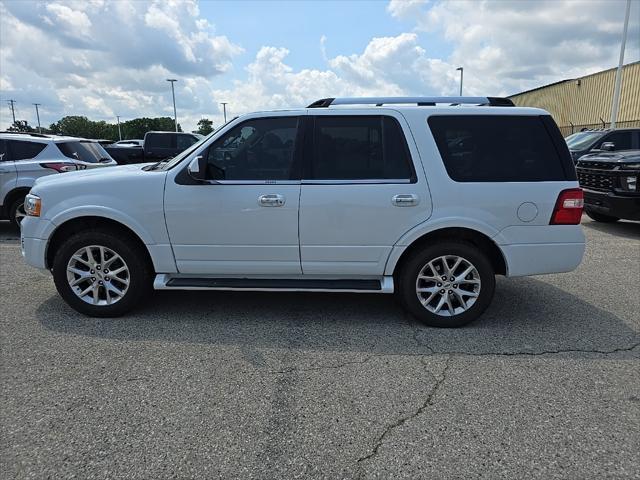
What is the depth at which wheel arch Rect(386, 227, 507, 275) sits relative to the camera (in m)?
4.05

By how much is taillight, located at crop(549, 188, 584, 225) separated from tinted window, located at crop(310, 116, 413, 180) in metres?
1.28

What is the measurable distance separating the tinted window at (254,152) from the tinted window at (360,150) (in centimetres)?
25

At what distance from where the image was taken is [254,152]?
4055mm

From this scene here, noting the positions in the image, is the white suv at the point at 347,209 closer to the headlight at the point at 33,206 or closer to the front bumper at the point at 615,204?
the headlight at the point at 33,206

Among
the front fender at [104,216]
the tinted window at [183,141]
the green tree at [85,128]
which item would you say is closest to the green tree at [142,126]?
the green tree at [85,128]

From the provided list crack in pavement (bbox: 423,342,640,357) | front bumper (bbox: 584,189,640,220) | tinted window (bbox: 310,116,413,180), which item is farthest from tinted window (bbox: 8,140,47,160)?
front bumper (bbox: 584,189,640,220)

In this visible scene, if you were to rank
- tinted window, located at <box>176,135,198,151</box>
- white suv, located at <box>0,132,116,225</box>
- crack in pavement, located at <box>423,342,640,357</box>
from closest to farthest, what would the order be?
crack in pavement, located at <box>423,342,640,357</box> < white suv, located at <box>0,132,116,225</box> < tinted window, located at <box>176,135,198,151</box>

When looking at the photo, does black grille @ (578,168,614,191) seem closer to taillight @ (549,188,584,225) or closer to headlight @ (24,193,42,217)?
taillight @ (549,188,584,225)

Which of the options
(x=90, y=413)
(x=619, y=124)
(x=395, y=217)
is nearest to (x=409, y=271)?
(x=395, y=217)

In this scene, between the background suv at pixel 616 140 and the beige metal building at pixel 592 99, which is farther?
the beige metal building at pixel 592 99

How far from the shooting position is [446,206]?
154 inches

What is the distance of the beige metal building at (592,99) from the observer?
25.0 m

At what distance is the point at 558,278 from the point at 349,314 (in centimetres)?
295

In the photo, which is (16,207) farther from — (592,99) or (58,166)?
(592,99)
